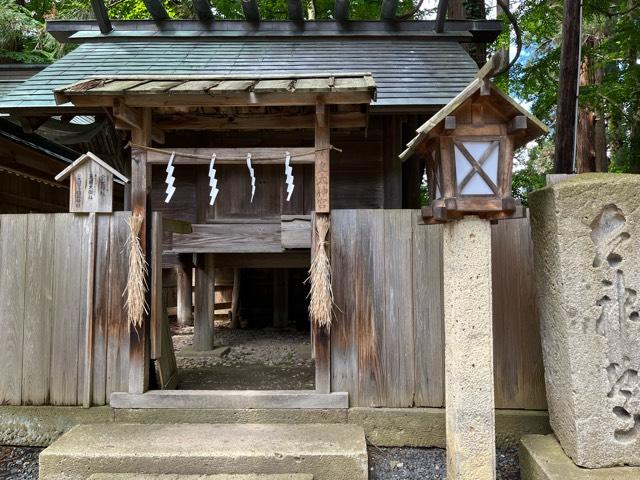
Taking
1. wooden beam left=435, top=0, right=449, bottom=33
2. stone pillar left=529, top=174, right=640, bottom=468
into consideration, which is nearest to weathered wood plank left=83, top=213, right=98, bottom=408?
stone pillar left=529, top=174, right=640, bottom=468

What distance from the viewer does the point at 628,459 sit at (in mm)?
2752

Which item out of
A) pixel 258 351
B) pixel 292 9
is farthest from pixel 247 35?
pixel 258 351

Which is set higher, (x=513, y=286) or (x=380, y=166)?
(x=380, y=166)

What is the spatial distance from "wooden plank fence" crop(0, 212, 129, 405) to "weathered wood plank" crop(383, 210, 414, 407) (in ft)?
8.02

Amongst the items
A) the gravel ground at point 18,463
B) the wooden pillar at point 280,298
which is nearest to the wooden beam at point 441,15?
the wooden pillar at point 280,298

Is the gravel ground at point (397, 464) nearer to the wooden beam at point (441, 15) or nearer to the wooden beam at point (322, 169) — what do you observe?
the wooden beam at point (322, 169)

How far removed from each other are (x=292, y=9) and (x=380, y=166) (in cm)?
329

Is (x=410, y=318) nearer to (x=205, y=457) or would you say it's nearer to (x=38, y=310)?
(x=205, y=457)

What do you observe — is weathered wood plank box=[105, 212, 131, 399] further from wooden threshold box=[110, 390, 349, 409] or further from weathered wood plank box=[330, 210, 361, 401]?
weathered wood plank box=[330, 210, 361, 401]

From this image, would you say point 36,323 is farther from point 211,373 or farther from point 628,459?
point 628,459

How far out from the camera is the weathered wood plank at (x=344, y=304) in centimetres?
361

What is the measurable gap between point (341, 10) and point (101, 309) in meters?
6.02

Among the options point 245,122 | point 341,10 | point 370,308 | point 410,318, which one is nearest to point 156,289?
point 245,122

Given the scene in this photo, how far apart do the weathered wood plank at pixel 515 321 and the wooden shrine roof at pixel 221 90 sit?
1.84 meters
